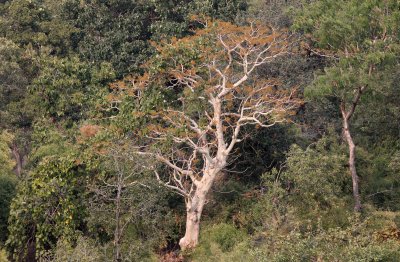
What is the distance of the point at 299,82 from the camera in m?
19.7

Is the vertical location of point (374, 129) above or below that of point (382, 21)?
below

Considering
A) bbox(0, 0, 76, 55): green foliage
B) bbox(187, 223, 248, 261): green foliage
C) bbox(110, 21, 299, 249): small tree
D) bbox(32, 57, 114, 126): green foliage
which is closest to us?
bbox(187, 223, 248, 261): green foliage

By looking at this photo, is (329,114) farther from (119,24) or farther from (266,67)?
(119,24)

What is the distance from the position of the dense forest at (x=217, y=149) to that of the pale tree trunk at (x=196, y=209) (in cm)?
3

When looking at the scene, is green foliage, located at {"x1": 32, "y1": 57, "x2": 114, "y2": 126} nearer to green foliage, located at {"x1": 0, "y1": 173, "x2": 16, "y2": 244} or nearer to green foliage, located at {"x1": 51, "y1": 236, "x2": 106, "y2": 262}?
green foliage, located at {"x1": 0, "y1": 173, "x2": 16, "y2": 244}

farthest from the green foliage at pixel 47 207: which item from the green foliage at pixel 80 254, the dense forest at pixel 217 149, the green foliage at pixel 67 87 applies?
the green foliage at pixel 67 87

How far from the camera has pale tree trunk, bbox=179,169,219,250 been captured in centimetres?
1595

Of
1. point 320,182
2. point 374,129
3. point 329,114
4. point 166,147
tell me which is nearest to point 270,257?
point 320,182

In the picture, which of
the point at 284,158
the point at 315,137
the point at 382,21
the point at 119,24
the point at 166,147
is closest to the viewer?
the point at 382,21

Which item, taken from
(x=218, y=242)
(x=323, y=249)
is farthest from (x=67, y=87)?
(x=323, y=249)

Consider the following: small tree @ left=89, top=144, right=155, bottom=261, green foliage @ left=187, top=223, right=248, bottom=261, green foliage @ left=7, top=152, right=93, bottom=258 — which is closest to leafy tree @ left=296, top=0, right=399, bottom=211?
green foliage @ left=187, top=223, right=248, bottom=261

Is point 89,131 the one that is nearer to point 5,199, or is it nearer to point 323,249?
point 5,199

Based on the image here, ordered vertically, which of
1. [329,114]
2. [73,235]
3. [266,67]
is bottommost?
[73,235]

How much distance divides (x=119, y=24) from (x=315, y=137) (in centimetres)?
806
